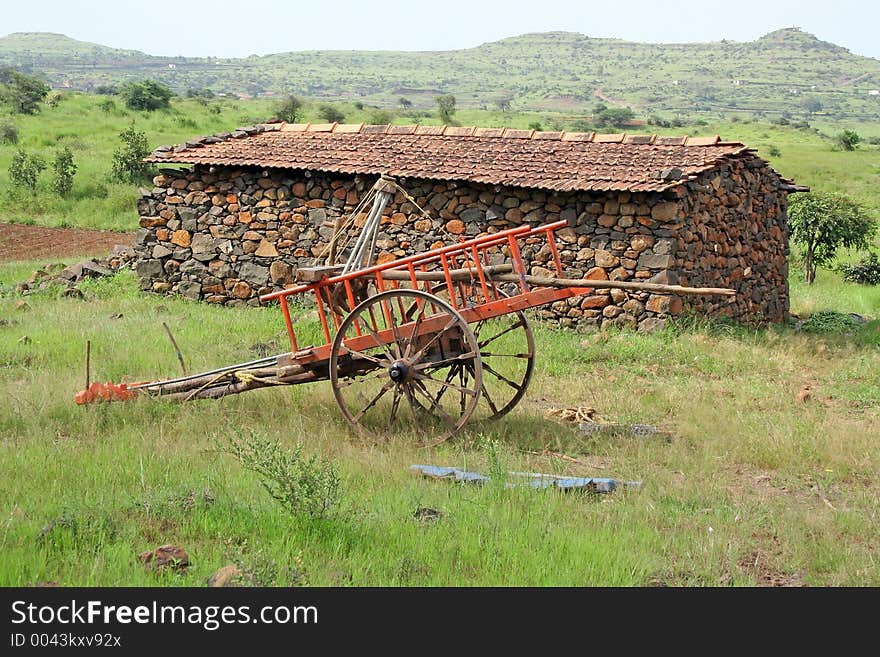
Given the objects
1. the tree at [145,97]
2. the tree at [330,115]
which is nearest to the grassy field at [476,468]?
the tree at [145,97]

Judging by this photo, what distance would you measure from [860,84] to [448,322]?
161m

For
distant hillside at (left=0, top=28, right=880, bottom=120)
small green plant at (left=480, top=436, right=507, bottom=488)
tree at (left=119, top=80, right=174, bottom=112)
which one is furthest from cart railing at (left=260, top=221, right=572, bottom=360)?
distant hillside at (left=0, top=28, right=880, bottom=120)

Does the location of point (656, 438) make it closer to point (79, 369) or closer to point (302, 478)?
point (302, 478)

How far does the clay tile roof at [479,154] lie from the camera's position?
1333 cm

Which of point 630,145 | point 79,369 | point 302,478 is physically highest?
point 630,145

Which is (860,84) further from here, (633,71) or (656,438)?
(656,438)

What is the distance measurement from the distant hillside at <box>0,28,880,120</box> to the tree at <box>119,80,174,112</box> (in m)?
70.1

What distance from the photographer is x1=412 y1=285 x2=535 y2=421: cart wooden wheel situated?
27.5 ft

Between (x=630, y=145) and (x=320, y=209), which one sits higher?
(x=630, y=145)
